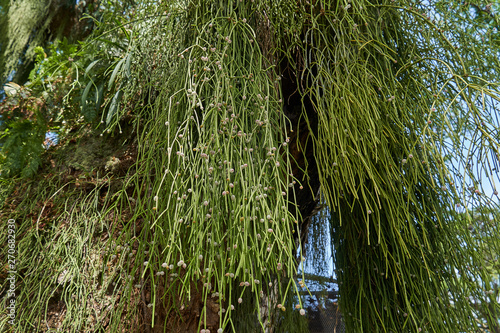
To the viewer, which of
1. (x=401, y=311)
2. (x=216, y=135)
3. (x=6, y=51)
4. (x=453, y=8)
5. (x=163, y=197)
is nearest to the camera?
(x=216, y=135)

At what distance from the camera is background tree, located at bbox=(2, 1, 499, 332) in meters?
0.69

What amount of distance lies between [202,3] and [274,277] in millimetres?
772

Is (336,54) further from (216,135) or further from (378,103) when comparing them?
(216,135)

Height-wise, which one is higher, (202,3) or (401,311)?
(202,3)

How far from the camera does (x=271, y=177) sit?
2.44ft

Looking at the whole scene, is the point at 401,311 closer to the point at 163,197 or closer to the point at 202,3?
the point at 163,197

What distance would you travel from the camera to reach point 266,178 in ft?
2.34

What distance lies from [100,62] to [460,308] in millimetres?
1303

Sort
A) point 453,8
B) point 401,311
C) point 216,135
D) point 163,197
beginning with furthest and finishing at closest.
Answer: point 453,8 < point 401,311 < point 163,197 < point 216,135

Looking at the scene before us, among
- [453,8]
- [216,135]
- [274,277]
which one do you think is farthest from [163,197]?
[453,8]

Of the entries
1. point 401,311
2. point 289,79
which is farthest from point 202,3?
point 401,311

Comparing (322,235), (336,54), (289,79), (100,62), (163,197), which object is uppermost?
(100,62)

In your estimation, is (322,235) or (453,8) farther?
(322,235)

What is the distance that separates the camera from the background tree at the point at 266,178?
0.69 meters
